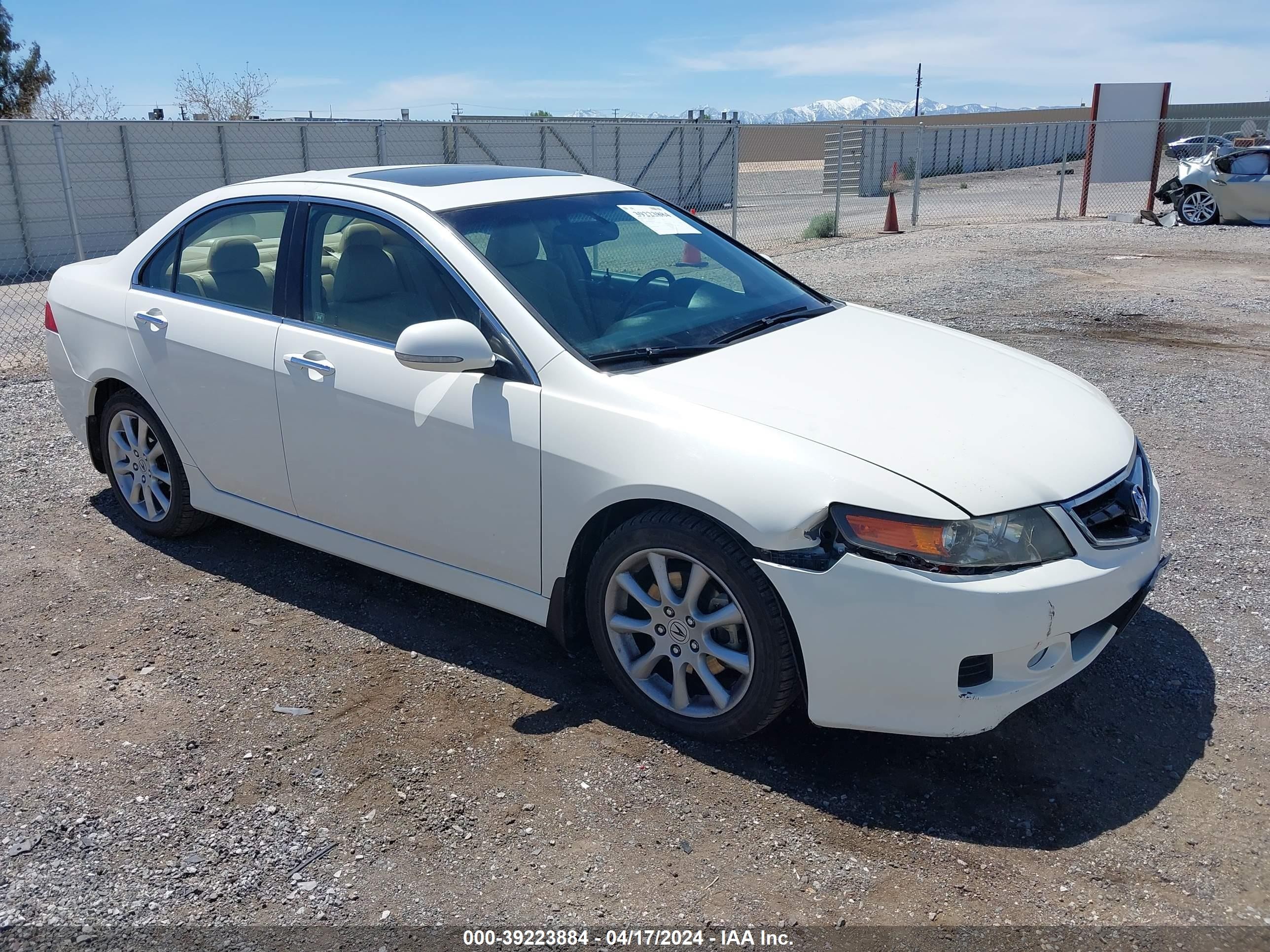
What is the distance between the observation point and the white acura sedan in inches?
112

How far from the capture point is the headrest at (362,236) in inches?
153

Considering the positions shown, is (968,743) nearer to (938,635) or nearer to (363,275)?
(938,635)

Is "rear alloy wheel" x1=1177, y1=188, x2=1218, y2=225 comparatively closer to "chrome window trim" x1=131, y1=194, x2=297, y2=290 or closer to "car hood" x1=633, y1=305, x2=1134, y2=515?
"car hood" x1=633, y1=305, x2=1134, y2=515

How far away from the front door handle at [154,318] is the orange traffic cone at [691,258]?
7.49ft

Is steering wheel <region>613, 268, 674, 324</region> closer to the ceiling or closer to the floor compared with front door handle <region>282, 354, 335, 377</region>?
closer to the ceiling

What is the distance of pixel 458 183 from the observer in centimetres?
416

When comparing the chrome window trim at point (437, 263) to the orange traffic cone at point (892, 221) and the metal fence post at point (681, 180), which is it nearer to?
the orange traffic cone at point (892, 221)

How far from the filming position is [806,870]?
2.72 m

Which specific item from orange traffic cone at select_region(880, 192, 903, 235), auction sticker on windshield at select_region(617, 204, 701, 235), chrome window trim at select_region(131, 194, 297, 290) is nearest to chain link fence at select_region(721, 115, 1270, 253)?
orange traffic cone at select_region(880, 192, 903, 235)

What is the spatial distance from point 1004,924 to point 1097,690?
1.32 metres

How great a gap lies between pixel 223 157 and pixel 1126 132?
18427 millimetres

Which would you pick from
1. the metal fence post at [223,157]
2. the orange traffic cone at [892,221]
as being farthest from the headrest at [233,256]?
the metal fence post at [223,157]

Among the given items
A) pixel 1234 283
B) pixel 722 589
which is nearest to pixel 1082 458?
pixel 722 589

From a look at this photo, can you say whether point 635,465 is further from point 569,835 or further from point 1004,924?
point 1004,924
